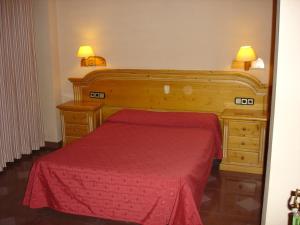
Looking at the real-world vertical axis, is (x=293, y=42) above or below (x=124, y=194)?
above

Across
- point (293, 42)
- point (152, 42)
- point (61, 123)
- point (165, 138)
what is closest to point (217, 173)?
point (165, 138)

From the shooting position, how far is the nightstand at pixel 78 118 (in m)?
4.81

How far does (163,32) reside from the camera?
469 cm

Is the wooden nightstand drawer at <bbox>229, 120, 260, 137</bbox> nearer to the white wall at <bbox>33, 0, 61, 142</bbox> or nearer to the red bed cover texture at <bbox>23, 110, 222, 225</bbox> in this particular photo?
the red bed cover texture at <bbox>23, 110, 222, 225</bbox>

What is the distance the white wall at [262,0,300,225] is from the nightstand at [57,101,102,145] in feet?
11.2

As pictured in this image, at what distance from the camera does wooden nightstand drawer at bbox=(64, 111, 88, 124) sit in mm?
4844

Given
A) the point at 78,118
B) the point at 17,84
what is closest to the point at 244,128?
the point at 78,118

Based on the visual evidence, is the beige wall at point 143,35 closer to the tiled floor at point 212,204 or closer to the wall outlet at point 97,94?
the wall outlet at point 97,94

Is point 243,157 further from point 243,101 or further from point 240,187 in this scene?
point 243,101

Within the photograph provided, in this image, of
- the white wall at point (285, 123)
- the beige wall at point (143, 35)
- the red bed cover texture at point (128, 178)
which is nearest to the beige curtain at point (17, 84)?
the beige wall at point (143, 35)

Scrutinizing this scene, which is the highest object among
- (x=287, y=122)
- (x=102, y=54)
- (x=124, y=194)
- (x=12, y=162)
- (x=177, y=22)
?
(x=177, y=22)

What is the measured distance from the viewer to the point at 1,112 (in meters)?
4.36

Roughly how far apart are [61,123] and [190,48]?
228 cm

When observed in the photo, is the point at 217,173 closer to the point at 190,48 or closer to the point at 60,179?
the point at 190,48
